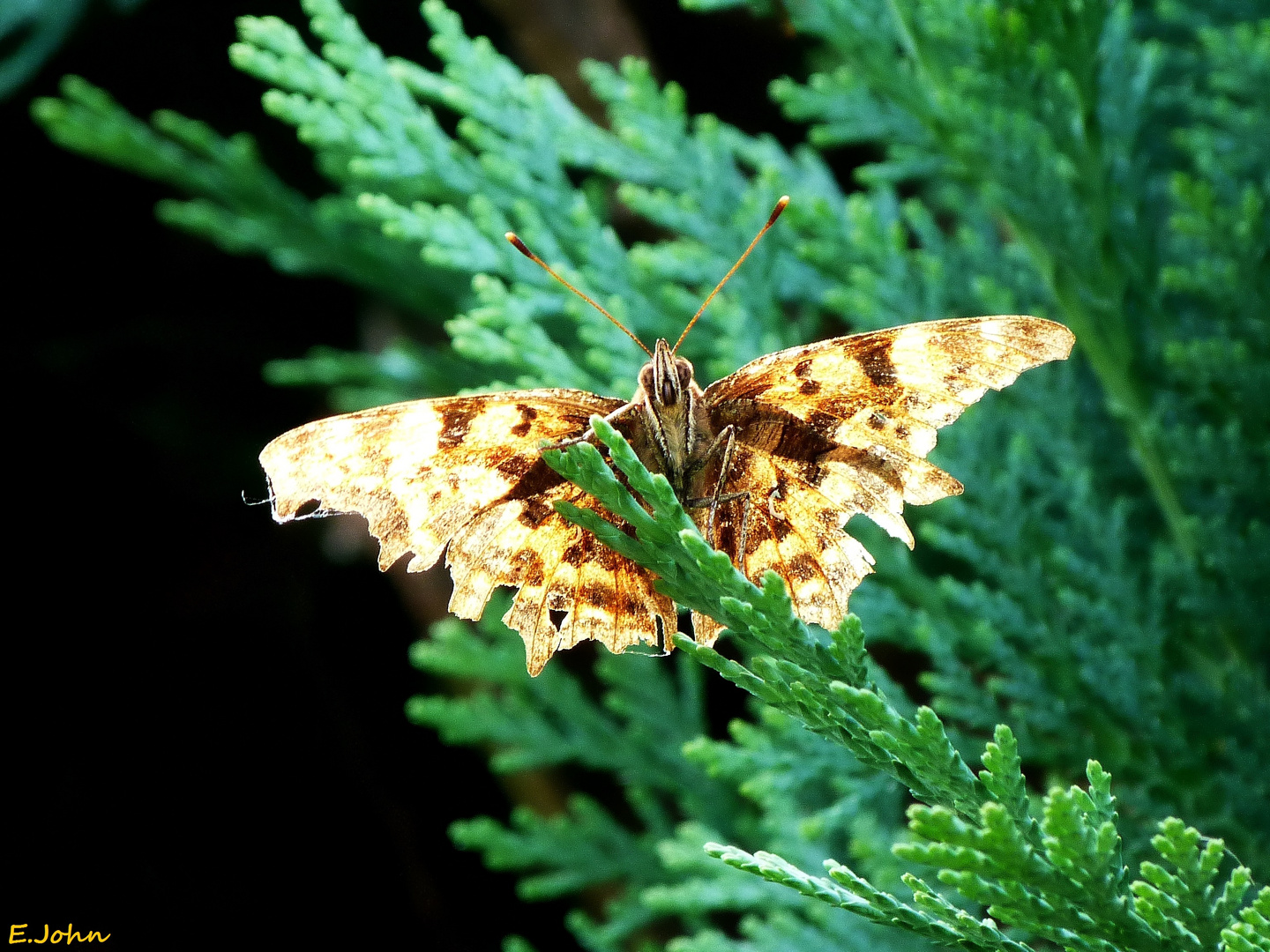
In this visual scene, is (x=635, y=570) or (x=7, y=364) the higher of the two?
(x=7, y=364)

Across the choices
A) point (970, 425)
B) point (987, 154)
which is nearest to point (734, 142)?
point (987, 154)

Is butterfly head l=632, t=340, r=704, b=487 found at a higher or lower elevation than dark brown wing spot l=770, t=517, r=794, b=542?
higher

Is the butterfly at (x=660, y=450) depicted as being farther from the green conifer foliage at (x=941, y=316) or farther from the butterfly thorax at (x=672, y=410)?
the green conifer foliage at (x=941, y=316)

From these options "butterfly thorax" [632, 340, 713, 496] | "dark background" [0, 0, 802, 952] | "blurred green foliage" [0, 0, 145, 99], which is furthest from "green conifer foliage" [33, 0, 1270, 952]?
"dark background" [0, 0, 802, 952]

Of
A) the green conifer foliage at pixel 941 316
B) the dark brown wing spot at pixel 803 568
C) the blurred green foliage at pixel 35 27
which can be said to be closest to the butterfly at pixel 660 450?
the dark brown wing spot at pixel 803 568

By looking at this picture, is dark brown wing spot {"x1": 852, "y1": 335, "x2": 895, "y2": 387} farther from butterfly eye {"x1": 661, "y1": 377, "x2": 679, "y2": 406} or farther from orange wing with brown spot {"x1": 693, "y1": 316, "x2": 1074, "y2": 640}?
butterfly eye {"x1": 661, "y1": 377, "x2": 679, "y2": 406}

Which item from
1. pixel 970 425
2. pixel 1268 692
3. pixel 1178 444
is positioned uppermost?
pixel 970 425

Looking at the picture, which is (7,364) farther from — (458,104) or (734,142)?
(734,142)

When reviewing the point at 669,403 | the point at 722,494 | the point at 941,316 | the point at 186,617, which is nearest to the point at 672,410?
the point at 669,403
